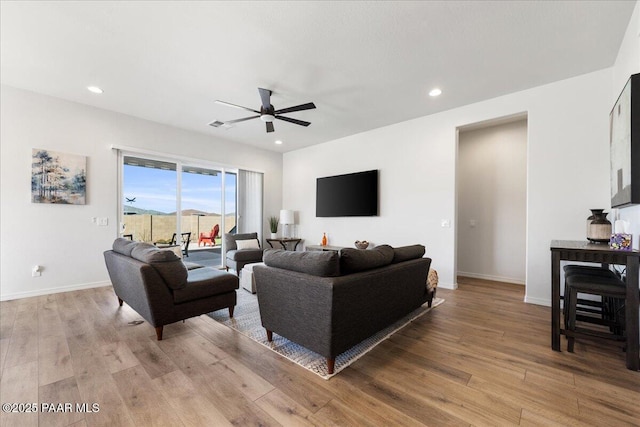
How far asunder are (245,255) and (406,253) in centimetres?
307

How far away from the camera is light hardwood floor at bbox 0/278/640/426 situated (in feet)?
4.71

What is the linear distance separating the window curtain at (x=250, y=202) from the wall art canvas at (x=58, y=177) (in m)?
2.77

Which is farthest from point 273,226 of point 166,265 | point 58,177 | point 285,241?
point 166,265

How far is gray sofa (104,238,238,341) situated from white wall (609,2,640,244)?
11.8ft

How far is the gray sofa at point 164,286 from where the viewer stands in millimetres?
2303

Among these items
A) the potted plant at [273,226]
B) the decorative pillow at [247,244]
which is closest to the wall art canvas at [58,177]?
the decorative pillow at [247,244]

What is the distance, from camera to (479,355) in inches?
82.1

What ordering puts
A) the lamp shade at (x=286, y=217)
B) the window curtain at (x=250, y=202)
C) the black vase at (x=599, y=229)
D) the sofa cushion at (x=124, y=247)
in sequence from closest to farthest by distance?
the black vase at (x=599, y=229), the sofa cushion at (x=124, y=247), the window curtain at (x=250, y=202), the lamp shade at (x=286, y=217)

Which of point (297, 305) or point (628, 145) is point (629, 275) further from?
point (297, 305)

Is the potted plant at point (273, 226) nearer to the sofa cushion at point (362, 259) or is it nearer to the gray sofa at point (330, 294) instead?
the gray sofa at point (330, 294)

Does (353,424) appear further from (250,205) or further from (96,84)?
(250,205)

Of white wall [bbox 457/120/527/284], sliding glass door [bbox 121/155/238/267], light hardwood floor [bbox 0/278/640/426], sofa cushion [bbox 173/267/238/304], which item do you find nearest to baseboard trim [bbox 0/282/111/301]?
sliding glass door [bbox 121/155/238/267]

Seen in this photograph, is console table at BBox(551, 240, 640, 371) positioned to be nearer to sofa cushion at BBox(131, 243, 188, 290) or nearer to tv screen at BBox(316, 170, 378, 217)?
tv screen at BBox(316, 170, 378, 217)

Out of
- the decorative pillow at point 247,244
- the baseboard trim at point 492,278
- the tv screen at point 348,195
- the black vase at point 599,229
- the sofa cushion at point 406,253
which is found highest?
the tv screen at point 348,195
